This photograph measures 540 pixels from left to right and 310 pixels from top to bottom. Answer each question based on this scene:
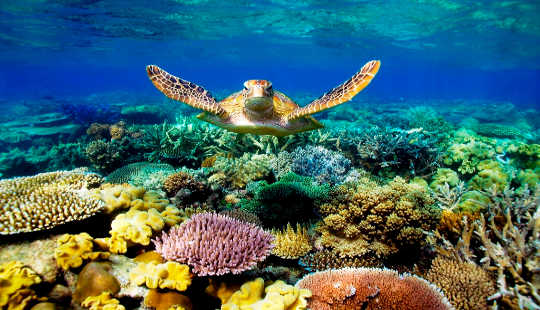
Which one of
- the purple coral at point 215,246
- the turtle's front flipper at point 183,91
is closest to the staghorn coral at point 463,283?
the purple coral at point 215,246

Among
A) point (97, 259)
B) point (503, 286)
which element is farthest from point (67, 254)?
point (503, 286)

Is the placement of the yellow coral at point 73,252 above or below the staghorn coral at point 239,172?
below

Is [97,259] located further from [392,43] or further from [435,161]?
[392,43]

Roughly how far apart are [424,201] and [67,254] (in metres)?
4.73

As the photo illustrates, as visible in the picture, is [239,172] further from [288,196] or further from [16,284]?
[16,284]

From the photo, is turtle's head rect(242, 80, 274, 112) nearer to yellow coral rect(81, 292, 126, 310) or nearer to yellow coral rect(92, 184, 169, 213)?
yellow coral rect(92, 184, 169, 213)

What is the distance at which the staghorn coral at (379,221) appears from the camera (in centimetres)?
376

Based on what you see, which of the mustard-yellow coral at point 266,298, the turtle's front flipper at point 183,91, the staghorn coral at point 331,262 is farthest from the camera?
the turtle's front flipper at point 183,91

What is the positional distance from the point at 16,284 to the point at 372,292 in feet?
10.7

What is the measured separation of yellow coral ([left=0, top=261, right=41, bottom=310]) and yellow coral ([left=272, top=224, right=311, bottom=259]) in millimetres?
2697

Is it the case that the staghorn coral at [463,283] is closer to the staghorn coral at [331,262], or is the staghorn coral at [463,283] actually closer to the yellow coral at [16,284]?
the staghorn coral at [331,262]

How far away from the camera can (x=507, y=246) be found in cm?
316

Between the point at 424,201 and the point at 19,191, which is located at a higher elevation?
the point at 19,191

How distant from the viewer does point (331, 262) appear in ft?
12.3
